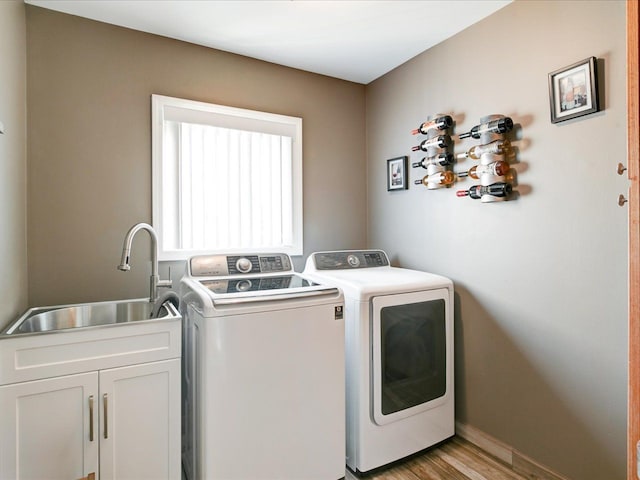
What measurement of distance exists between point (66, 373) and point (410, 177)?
7.29 feet

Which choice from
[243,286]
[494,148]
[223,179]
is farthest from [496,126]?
[223,179]

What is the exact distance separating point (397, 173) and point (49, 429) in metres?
2.38

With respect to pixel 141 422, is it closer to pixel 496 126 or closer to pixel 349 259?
pixel 349 259

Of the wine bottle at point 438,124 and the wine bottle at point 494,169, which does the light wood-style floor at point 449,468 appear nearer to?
the wine bottle at point 494,169

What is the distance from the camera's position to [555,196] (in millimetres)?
1740

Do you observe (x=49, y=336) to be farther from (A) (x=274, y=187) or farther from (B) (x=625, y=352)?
(B) (x=625, y=352)

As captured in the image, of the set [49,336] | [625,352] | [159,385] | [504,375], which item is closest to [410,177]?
[504,375]

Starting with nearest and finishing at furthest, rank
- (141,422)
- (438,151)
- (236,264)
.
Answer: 1. (141,422)
2. (236,264)
3. (438,151)

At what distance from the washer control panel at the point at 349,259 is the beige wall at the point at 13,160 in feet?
5.13

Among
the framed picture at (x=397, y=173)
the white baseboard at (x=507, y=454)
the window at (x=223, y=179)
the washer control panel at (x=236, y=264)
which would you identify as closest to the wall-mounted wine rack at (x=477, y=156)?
the framed picture at (x=397, y=173)

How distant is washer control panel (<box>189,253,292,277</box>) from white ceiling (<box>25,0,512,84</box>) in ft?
4.43

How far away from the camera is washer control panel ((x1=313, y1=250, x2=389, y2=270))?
2.44 m

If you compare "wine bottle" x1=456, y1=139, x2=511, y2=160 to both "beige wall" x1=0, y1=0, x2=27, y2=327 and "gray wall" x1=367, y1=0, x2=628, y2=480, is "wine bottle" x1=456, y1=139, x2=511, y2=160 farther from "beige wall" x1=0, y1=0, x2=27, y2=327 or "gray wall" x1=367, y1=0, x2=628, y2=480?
"beige wall" x1=0, y1=0, x2=27, y2=327

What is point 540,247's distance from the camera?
5.94 feet
